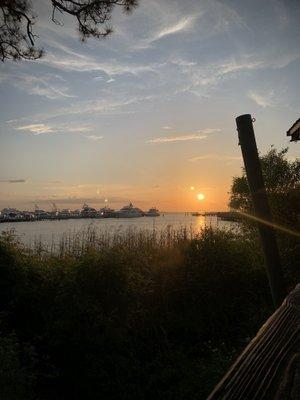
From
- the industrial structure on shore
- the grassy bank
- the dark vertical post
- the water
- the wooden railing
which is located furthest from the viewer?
the industrial structure on shore

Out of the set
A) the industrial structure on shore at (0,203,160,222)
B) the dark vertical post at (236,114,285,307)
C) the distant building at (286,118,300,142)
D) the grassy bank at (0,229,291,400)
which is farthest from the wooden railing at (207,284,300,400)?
the industrial structure on shore at (0,203,160,222)

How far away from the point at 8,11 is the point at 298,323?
871 cm

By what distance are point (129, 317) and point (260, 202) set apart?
467 centimetres

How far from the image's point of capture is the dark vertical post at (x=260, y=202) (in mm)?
4020

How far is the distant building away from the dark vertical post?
3421 mm

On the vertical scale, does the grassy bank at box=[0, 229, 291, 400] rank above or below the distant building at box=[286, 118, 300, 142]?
below

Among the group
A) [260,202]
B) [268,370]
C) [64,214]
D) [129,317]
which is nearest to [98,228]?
[129,317]

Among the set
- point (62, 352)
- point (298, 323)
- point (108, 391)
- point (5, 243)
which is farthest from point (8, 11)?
point (298, 323)

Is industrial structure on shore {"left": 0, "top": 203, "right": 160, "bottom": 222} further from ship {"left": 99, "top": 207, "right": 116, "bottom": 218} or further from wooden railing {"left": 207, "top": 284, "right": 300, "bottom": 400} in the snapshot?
wooden railing {"left": 207, "top": 284, "right": 300, "bottom": 400}

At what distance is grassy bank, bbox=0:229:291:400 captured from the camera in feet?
23.3

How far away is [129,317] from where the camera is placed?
7859 millimetres

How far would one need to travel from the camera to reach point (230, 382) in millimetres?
990

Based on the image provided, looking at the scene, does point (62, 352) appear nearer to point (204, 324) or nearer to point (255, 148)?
point (204, 324)

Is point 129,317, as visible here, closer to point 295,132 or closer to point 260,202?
point 260,202
